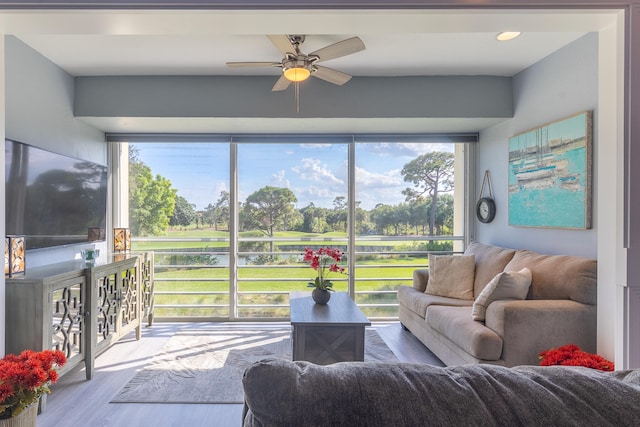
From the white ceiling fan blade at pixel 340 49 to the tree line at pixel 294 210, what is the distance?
85.0 inches

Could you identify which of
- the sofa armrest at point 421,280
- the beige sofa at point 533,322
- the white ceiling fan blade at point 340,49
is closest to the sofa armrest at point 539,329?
the beige sofa at point 533,322

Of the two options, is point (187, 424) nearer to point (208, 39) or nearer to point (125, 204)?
point (208, 39)

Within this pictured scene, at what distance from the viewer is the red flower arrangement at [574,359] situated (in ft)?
6.49

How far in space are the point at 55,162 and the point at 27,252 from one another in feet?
2.57

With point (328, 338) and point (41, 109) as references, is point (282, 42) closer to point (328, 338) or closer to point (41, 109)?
point (328, 338)

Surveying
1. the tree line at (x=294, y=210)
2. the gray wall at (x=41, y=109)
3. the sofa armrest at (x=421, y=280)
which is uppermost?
the gray wall at (x=41, y=109)

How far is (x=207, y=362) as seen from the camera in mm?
3107

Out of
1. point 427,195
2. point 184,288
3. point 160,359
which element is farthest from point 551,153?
point 184,288

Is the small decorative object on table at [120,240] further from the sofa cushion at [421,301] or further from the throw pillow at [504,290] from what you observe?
the throw pillow at [504,290]

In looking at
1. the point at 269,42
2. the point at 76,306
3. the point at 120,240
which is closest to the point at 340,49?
the point at 269,42

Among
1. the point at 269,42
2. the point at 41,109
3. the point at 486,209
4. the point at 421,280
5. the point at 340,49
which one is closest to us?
the point at 340,49

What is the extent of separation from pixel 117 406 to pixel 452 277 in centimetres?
299

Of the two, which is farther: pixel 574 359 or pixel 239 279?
A: pixel 239 279

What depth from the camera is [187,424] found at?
222 cm
